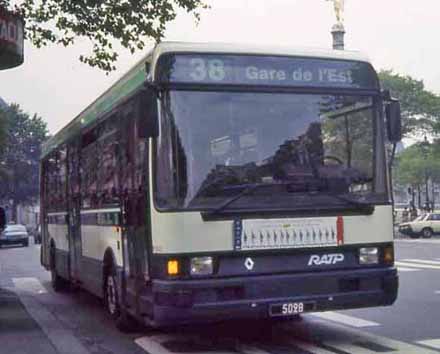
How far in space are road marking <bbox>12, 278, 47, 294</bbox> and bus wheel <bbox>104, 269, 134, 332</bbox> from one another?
6.48m

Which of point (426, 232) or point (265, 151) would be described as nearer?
point (265, 151)

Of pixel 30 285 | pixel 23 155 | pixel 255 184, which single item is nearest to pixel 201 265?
pixel 255 184

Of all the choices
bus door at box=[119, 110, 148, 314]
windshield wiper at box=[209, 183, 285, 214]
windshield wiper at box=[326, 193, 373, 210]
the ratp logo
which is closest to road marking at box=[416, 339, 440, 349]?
the ratp logo

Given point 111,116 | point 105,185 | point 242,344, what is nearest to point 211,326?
point 242,344

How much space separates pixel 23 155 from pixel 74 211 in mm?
74879

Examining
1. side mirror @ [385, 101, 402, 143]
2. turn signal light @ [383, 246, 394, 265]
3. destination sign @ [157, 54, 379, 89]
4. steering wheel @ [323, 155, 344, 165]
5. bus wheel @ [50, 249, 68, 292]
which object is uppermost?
destination sign @ [157, 54, 379, 89]

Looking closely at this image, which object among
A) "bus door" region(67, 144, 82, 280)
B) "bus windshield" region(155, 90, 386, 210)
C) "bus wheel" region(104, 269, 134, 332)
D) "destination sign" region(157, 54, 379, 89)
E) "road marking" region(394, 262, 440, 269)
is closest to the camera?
"bus windshield" region(155, 90, 386, 210)

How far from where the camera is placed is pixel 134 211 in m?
8.37

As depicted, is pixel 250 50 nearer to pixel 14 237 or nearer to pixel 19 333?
pixel 19 333

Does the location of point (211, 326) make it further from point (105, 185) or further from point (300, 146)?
point (300, 146)

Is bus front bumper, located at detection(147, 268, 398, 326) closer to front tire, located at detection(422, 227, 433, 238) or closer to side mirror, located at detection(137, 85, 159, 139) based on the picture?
side mirror, located at detection(137, 85, 159, 139)

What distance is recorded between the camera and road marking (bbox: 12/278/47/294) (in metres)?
16.5

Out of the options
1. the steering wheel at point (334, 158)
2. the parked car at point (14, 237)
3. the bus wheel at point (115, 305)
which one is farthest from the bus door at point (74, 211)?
the parked car at point (14, 237)

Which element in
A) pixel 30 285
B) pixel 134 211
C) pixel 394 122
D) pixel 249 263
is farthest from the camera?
pixel 30 285
